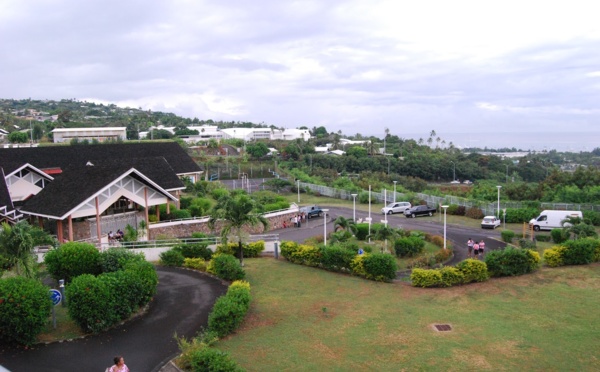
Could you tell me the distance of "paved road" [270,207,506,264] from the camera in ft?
105

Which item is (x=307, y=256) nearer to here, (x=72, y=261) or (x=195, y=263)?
(x=195, y=263)

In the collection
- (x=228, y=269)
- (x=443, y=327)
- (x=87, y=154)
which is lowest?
(x=443, y=327)

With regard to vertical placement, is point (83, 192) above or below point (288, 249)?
above

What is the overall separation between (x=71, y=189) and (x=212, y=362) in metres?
21.3

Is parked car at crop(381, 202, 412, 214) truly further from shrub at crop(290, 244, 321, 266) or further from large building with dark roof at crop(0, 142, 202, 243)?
shrub at crop(290, 244, 321, 266)

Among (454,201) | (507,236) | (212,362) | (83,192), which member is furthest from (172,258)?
(454,201)

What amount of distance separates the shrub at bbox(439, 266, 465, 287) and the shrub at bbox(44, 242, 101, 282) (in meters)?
14.5

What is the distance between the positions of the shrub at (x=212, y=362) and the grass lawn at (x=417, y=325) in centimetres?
158

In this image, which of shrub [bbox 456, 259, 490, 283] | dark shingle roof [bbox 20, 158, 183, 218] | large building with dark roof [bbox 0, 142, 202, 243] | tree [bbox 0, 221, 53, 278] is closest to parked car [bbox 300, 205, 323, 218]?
large building with dark roof [bbox 0, 142, 202, 243]

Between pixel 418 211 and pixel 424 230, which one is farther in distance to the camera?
pixel 418 211

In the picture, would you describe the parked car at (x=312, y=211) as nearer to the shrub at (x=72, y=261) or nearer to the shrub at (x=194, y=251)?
the shrub at (x=194, y=251)

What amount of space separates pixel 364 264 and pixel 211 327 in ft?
30.4

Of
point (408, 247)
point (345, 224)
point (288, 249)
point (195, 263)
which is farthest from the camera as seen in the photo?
point (345, 224)

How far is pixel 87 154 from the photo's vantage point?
45688mm
